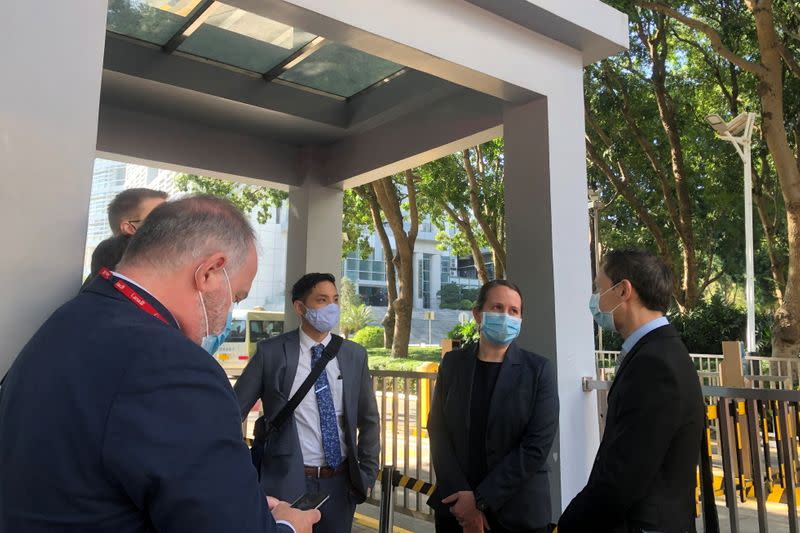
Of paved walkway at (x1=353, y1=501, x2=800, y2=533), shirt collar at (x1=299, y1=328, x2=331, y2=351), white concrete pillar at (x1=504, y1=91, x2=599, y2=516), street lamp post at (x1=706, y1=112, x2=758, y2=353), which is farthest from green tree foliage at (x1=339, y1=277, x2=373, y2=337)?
shirt collar at (x1=299, y1=328, x2=331, y2=351)

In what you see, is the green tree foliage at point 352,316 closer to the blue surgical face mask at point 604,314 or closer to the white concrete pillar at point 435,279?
the white concrete pillar at point 435,279

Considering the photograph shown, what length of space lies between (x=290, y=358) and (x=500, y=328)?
4.13 feet

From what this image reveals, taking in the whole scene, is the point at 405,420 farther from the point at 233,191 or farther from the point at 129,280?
the point at 233,191

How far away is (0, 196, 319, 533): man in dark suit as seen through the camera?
1150mm

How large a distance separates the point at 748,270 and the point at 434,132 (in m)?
11.1

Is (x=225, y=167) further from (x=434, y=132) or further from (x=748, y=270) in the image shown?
(x=748, y=270)

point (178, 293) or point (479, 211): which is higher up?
point (479, 211)

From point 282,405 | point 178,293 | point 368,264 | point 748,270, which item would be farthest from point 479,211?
point 368,264

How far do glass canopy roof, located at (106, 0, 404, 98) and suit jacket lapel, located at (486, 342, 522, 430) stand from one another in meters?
3.58

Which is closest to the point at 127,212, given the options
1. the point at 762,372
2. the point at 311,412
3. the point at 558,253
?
the point at 311,412

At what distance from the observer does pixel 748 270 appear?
1407cm

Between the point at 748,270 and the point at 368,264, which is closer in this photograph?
the point at 748,270

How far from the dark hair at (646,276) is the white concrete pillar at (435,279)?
75.6 metres

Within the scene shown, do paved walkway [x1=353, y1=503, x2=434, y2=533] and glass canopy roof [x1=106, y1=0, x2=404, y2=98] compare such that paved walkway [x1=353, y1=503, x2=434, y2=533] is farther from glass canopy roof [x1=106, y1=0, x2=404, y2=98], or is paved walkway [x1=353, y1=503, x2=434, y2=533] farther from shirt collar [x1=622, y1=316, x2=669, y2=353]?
glass canopy roof [x1=106, y1=0, x2=404, y2=98]
